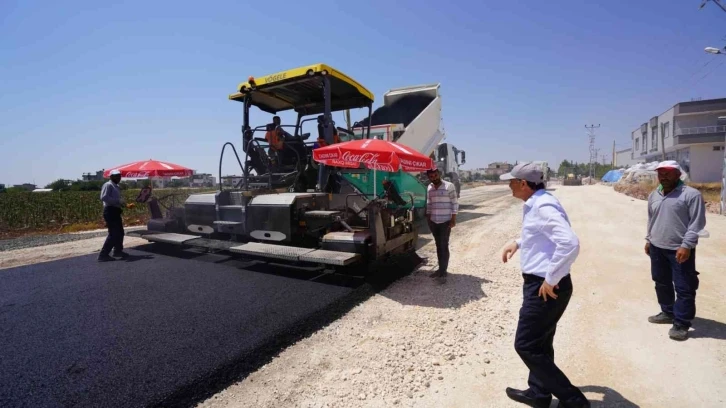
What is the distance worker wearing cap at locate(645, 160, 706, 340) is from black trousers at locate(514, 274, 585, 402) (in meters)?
1.86

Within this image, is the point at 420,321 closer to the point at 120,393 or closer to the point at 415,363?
the point at 415,363

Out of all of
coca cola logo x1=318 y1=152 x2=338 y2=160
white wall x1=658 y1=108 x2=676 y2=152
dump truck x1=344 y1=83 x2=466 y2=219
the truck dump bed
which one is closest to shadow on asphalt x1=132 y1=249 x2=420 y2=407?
coca cola logo x1=318 y1=152 x2=338 y2=160

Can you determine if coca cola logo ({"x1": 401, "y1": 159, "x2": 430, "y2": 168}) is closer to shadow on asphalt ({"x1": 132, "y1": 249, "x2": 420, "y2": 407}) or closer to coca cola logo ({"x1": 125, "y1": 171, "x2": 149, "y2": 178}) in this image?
shadow on asphalt ({"x1": 132, "y1": 249, "x2": 420, "y2": 407})

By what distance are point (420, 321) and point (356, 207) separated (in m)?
2.67

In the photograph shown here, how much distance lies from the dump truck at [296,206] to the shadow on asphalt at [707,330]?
3.16 metres

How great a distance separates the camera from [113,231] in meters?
6.02

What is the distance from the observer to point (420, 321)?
3.62 metres

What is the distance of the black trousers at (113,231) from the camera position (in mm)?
5969

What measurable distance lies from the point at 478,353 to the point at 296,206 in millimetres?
3030

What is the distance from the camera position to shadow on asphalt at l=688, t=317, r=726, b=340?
3.14 metres

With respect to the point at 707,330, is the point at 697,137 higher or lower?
higher

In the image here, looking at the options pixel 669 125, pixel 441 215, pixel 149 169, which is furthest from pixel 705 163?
pixel 149 169

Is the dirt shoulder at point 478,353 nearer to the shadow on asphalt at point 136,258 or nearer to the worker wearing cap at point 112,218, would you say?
the shadow on asphalt at point 136,258

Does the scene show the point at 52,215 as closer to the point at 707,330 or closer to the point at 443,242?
the point at 443,242
